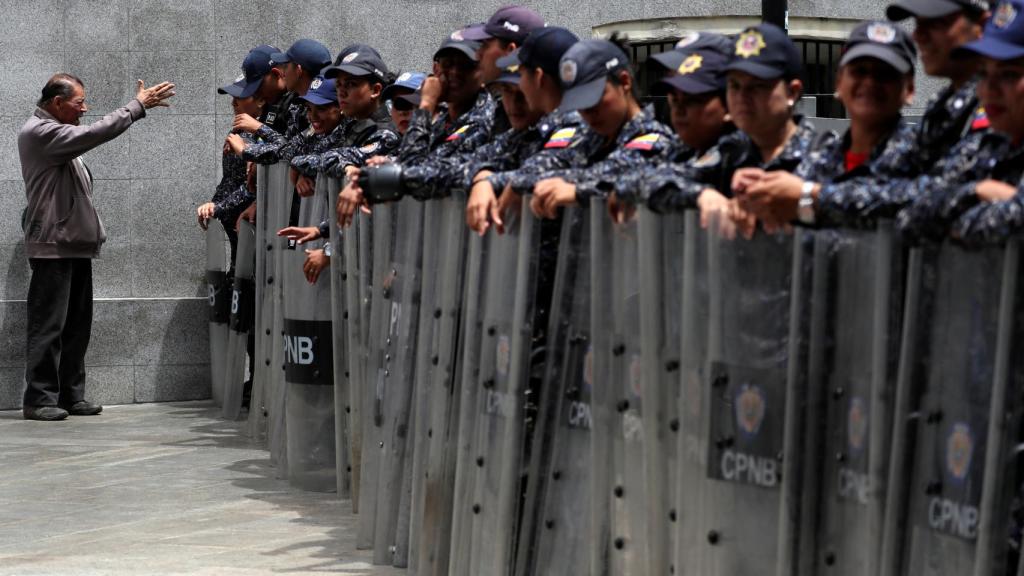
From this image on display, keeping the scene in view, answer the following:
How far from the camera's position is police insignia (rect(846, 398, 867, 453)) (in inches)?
157

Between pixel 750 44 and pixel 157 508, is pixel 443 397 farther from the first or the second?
pixel 157 508

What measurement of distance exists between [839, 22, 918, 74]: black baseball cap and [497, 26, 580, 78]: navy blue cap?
178cm

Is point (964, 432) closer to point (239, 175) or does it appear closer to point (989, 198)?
point (989, 198)

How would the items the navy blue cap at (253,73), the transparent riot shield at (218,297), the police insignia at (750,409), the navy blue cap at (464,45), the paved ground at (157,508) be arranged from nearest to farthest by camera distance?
1. the police insignia at (750,409)
2. the paved ground at (157,508)
3. the navy blue cap at (464,45)
4. the navy blue cap at (253,73)
5. the transparent riot shield at (218,297)

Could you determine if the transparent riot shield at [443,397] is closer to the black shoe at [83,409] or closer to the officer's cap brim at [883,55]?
the officer's cap brim at [883,55]

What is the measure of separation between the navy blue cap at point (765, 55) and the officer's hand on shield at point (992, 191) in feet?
4.29

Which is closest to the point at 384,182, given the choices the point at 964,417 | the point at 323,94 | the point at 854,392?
the point at 323,94

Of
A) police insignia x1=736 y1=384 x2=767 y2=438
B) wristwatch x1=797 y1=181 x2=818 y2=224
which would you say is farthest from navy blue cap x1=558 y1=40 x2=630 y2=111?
wristwatch x1=797 y1=181 x2=818 y2=224

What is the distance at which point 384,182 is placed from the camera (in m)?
6.83

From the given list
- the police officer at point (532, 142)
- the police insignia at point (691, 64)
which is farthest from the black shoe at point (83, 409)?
the police insignia at point (691, 64)

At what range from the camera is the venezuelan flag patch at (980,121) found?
4.03 m

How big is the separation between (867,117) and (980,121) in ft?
1.40

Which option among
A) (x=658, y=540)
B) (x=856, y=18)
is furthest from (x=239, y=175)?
(x=658, y=540)

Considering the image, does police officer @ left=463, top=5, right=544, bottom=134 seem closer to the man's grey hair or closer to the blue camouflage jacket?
the blue camouflage jacket
